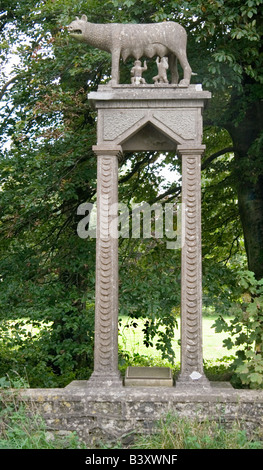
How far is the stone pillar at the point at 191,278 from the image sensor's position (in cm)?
502

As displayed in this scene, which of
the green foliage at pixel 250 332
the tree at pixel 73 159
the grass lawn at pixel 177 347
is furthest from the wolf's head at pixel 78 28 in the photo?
the grass lawn at pixel 177 347

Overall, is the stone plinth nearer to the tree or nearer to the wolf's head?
the tree

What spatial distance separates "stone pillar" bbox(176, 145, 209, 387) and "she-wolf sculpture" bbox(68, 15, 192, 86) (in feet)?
3.21

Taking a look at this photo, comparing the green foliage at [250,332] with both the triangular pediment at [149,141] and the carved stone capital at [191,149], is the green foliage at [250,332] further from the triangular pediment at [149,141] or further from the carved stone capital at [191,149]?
the triangular pediment at [149,141]

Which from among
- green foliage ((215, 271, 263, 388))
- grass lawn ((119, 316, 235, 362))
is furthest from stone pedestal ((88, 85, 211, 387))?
grass lawn ((119, 316, 235, 362))

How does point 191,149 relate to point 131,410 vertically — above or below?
above

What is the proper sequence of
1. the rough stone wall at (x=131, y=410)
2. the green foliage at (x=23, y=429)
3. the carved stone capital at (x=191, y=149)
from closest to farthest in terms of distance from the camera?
the green foliage at (x=23, y=429)
the rough stone wall at (x=131, y=410)
the carved stone capital at (x=191, y=149)

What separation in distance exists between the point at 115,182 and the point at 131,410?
234cm

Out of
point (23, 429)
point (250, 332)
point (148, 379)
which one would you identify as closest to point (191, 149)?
point (250, 332)

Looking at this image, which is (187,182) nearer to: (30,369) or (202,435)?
(202,435)

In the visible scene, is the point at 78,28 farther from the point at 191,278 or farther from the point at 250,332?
the point at 250,332

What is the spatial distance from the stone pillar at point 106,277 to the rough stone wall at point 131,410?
9.6 inches

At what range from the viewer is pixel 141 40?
5.42m

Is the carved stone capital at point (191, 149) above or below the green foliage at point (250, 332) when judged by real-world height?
above
